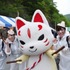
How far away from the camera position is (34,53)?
24.8ft

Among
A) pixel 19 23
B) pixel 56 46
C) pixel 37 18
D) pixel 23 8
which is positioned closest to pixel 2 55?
pixel 56 46

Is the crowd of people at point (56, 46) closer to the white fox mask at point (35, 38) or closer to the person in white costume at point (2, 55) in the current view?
the person in white costume at point (2, 55)

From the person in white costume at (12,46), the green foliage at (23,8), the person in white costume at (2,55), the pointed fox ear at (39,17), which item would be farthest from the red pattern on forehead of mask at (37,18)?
the green foliage at (23,8)


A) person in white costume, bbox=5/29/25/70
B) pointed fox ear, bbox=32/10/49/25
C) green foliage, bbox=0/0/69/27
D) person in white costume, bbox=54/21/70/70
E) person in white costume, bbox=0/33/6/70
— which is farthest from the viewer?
green foliage, bbox=0/0/69/27

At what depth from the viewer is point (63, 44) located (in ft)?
29.4

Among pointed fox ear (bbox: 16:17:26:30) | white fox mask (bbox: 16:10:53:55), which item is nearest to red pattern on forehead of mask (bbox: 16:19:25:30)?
pointed fox ear (bbox: 16:17:26:30)

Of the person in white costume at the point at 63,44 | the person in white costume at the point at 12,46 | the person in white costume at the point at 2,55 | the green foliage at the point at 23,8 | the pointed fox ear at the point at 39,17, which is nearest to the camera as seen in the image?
the pointed fox ear at the point at 39,17

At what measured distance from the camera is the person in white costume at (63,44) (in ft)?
29.5

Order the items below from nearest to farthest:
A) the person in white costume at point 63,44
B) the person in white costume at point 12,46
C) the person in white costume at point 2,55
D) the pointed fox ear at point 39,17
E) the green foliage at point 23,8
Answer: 1. the pointed fox ear at point 39,17
2. the person in white costume at point 63,44
3. the person in white costume at point 12,46
4. the person in white costume at point 2,55
5. the green foliage at point 23,8

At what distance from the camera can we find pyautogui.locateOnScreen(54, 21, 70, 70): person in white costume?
8.99m

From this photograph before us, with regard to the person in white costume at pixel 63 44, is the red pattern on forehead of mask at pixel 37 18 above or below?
above

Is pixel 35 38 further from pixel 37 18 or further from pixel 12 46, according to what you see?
pixel 12 46

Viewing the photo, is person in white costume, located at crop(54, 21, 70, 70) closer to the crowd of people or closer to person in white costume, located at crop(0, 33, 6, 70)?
the crowd of people

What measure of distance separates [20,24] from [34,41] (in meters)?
0.57
